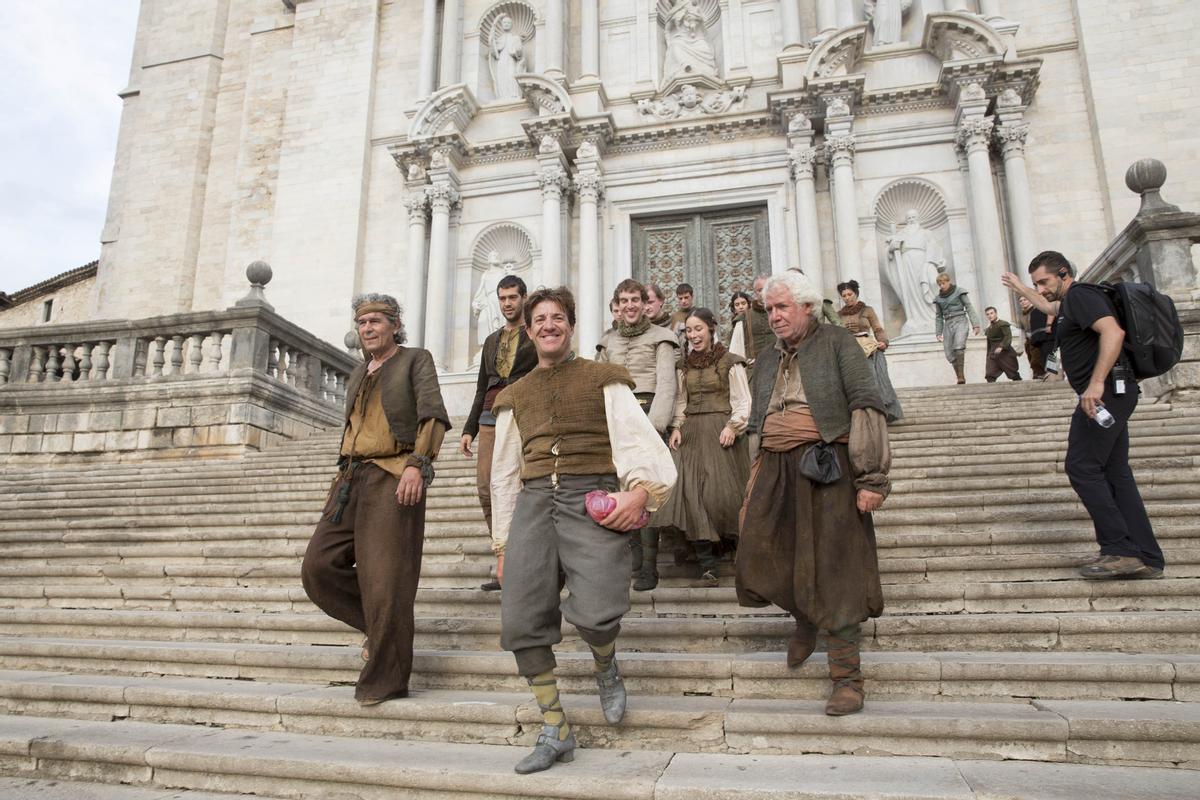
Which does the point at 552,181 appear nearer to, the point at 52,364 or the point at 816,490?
the point at 52,364

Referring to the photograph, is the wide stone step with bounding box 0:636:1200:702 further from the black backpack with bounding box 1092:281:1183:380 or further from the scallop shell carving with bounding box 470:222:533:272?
the scallop shell carving with bounding box 470:222:533:272

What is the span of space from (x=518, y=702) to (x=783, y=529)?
1.47 m

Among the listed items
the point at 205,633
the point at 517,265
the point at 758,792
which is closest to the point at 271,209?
the point at 517,265

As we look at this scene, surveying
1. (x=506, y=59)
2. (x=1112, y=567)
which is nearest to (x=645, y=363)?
(x=1112, y=567)

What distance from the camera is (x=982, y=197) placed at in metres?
12.7

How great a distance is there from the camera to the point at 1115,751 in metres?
2.83

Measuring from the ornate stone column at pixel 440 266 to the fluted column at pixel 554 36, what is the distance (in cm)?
316

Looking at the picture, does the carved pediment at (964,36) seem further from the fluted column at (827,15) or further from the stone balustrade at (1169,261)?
the stone balustrade at (1169,261)

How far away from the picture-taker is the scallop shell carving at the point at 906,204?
44.3 feet

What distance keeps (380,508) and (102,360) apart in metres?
9.00

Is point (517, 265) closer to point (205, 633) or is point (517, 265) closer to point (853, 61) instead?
point (853, 61)

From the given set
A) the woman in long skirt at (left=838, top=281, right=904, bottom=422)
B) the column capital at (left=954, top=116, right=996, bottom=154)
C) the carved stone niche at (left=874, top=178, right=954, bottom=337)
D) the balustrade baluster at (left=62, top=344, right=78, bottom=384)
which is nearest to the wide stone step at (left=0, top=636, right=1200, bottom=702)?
the woman in long skirt at (left=838, top=281, right=904, bottom=422)

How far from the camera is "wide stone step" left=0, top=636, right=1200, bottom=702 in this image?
3305 mm

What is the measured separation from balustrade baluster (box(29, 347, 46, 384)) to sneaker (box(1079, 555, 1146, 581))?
1224 centimetres
